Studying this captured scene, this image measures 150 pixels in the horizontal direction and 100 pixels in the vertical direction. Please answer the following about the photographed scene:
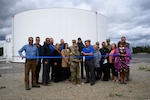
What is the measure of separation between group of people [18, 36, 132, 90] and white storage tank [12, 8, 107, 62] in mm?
9562

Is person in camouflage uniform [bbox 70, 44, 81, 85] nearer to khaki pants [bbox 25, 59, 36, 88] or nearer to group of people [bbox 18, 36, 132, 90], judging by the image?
group of people [bbox 18, 36, 132, 90]

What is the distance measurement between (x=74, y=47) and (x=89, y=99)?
110 inches

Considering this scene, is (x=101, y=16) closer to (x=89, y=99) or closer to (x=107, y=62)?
(x=107, y=62)

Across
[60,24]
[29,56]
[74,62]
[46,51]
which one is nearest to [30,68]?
[29,56]

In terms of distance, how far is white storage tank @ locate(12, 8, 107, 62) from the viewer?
1808 cm

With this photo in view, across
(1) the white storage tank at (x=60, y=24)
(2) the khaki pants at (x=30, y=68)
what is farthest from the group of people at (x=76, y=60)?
(1) the white storage tank at (x=60, y=24)

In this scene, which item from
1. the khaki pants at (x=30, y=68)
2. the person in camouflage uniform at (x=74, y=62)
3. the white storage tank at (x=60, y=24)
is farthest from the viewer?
the white storage tank at (x=60, y=24)

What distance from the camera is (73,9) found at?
1847 cm

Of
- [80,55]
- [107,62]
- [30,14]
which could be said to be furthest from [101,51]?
[30,14]

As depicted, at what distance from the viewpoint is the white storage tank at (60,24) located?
18.1m

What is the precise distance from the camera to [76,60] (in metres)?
7.81

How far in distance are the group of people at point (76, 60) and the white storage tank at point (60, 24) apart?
9.56 m

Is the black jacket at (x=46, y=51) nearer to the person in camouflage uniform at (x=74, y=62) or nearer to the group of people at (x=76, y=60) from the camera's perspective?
the group of people at (x=76, y=60)

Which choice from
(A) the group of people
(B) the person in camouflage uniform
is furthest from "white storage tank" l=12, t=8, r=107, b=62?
(B) the person in camouflage uniform
